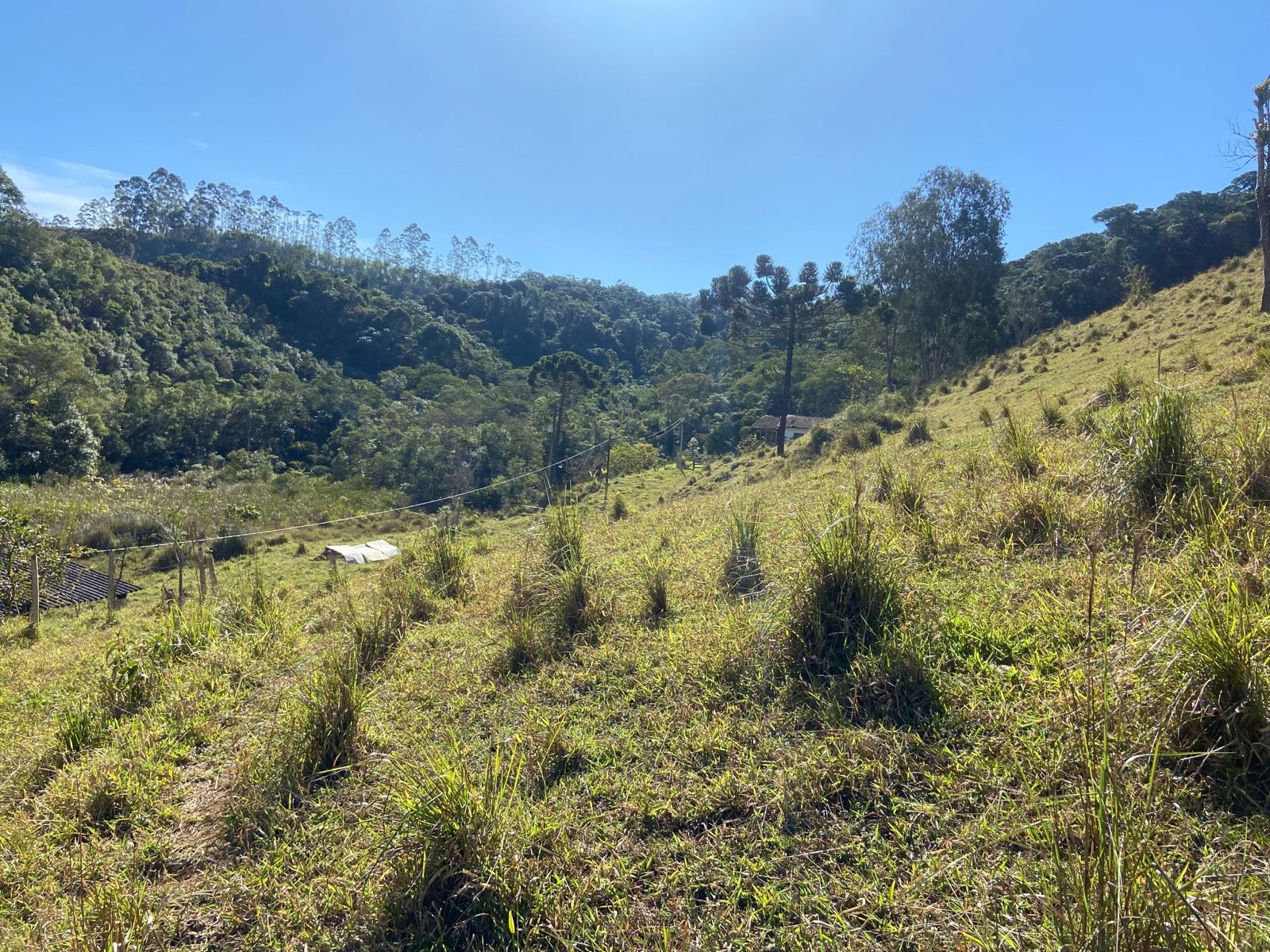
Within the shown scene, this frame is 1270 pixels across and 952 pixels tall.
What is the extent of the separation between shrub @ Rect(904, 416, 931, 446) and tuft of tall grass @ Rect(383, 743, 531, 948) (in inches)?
404

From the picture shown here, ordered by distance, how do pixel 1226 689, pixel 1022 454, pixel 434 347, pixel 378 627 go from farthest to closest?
pixel 434 347, pixel 1022 454, pixel 378 627, pixel 1226 689

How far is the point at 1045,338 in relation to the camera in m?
18.7

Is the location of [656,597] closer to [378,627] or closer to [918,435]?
Answer: [378,627]

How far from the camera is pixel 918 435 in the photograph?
456 inches

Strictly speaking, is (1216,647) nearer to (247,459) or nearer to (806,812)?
(806,812)

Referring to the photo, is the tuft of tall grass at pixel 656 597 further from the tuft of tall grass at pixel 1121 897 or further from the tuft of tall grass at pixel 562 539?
the tuft of tall grass at pixel 1121 897

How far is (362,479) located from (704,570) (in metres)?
34.6

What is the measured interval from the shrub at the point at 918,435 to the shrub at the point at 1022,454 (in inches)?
222

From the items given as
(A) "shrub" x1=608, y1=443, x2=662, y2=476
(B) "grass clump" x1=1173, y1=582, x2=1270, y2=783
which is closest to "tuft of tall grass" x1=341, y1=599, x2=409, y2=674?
(B) "grass clump" x1=1173, y1=582, x2=1270, y2=783

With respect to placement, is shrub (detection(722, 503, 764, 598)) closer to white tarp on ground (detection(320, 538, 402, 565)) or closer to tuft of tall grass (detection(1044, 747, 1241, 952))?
tuft of tall grass (detection(1044, 747, 1241, 952))

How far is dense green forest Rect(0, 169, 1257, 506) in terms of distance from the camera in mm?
27594

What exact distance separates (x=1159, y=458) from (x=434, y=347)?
6281 cm

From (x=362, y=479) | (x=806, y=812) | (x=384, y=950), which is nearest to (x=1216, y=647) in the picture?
(x=806, y=812)

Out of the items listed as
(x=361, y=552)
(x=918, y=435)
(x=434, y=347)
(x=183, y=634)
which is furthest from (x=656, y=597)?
(x=434, y=347)
